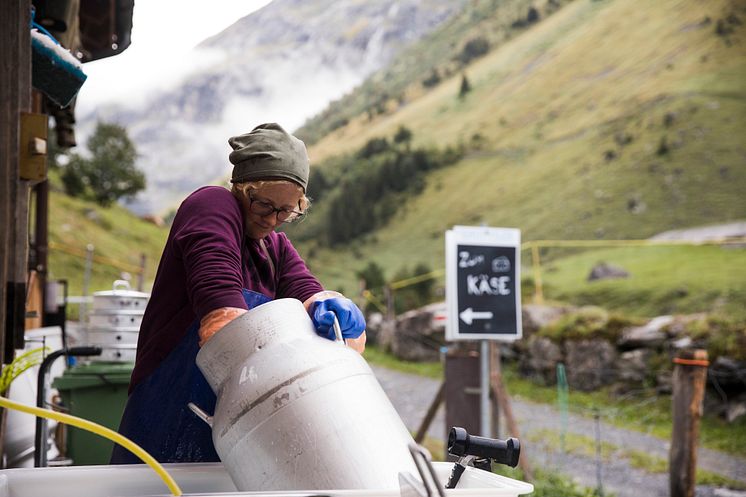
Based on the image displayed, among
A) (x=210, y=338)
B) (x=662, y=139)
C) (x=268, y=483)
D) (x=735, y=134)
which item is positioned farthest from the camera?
(x=662, y=139)

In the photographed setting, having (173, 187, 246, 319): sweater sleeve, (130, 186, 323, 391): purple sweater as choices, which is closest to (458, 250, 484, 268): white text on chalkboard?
(130, 186, 323, 391): purple sweater

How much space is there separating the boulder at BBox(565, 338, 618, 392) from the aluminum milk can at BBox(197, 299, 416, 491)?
11.9m

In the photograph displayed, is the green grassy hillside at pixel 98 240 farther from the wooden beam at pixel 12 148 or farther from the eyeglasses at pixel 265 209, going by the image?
the eyeglasses at pixel 265 209

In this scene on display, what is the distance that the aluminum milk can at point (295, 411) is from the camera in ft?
4.19

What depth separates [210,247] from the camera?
5.53ft

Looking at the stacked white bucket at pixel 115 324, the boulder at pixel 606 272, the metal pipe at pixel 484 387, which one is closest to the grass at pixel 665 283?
the boulder at pixel 606 272

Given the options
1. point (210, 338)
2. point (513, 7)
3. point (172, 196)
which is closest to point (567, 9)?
point (513, 7)

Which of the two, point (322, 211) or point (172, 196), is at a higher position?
point (172, 196)

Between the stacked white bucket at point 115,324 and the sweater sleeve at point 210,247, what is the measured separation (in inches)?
79.5

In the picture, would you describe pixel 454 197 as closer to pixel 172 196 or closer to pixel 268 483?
pixel 268 483

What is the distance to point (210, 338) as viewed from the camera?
1.47 m

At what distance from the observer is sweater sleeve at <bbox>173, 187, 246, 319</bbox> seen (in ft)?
5.24

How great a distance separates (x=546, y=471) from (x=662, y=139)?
942 inches

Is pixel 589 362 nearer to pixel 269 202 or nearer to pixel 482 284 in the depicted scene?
pixel 482 284
